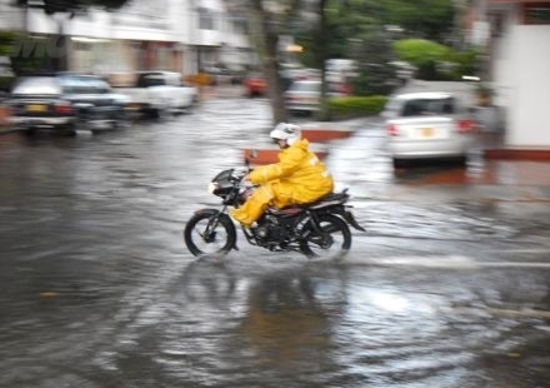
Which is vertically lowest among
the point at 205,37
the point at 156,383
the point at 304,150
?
the point at 156,383

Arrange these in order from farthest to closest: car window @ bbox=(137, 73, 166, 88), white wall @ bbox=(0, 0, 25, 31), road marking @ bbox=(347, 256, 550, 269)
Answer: white wall @ bbox=(0, 0, 25, 31), car window @ bbox=(137, 73, 166, 88), road marking @ bbox=(347, 256, 550, 269)

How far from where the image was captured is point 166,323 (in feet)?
24.8

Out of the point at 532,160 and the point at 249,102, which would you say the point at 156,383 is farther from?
the point at 249,102

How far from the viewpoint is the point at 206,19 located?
237 feet

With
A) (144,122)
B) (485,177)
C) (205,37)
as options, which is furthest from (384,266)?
(205,37)

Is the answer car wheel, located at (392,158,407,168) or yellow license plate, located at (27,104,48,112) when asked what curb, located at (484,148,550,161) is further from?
yellow license plate, located at (27,104,48,112)

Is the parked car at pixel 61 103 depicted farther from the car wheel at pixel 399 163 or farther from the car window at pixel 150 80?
the car wheel at pixel 399 163

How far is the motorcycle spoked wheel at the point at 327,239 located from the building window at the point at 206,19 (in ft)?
201

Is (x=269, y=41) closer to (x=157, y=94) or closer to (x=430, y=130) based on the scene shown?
(x=430, y=130)

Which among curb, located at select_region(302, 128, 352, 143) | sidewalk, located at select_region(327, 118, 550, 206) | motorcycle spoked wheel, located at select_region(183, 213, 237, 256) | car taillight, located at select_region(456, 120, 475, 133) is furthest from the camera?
curb, located at select_region(302, 128, 352, 143)

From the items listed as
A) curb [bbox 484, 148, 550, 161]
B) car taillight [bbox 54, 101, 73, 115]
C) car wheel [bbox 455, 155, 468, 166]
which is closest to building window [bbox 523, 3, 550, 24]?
curb [bbox 484, 148, 550, 161]

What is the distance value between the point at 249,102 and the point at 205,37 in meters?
28.6

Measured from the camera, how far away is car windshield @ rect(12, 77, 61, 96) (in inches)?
987

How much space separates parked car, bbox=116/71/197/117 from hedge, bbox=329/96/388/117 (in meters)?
6.44
